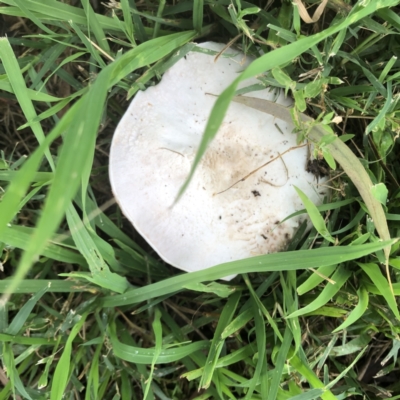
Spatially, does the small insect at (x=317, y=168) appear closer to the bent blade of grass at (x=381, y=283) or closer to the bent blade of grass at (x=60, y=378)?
the bent blade of grass at (x=381, y=283)

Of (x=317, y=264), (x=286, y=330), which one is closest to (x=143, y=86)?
(x=317, y=264)

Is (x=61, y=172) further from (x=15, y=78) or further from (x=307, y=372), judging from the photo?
(x=307, y=372)

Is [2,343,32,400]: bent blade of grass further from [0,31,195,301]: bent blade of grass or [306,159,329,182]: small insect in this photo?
[306,159,329,182]: small insect

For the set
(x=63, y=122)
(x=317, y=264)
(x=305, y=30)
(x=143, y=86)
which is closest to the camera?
(x=63, y=122)

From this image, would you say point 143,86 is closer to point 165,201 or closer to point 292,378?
point 165,201

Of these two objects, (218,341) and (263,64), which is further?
(218,341)

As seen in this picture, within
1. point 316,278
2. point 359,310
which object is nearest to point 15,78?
point 316,278

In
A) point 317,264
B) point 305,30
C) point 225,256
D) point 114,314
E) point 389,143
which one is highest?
point 305,30
